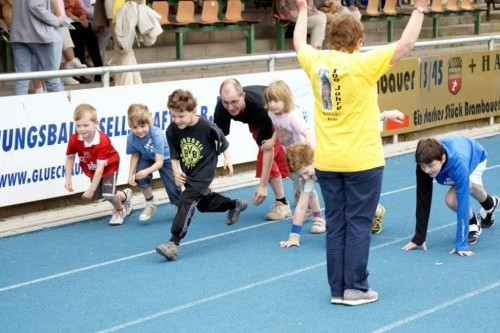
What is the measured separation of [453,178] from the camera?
29.9ft

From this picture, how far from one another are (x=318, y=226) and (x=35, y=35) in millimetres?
4687

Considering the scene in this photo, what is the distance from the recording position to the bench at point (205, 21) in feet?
65.3

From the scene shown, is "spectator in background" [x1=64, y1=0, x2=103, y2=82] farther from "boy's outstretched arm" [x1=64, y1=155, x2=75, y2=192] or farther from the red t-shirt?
"boy's outstretched arm" [x1=64, y1=155, x2=75, y2=192]

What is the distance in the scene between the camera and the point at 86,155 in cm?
1102

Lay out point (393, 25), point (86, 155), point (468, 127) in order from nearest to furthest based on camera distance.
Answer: point (86, 155) < point (468, 127) < point (393, 25)

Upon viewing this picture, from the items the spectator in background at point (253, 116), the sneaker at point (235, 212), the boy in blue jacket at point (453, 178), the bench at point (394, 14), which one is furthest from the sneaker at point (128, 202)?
the bench at point (394, 14)

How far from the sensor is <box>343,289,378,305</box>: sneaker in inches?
310

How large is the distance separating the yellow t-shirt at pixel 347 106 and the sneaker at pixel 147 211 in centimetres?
391

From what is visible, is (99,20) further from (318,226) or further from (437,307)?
(437,307)

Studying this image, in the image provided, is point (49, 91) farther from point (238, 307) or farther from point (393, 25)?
point (393, 25)

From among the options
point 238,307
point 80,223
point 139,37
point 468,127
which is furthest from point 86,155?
point 468,127

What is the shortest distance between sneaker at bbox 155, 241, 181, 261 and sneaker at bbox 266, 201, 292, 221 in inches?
76.1

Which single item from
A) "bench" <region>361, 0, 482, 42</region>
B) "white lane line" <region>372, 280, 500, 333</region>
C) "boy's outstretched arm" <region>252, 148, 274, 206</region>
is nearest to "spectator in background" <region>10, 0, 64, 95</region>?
"boy's outstretched arm" <region>252, 148, 274, 206</region>

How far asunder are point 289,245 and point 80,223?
2.52m
